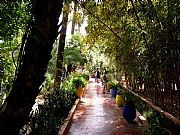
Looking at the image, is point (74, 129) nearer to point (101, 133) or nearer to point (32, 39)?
point (101, 133)

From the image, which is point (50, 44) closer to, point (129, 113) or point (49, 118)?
point (49, 118)

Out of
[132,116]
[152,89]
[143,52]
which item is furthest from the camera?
[132,116]

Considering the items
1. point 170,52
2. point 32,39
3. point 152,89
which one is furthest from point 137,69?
point 32,39

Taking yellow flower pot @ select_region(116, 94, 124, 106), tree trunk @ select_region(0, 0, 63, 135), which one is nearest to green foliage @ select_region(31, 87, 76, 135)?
tree trunk @ select_region(0, 0, 63, 135)

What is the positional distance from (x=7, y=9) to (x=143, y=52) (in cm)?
357

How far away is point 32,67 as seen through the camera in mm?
2762

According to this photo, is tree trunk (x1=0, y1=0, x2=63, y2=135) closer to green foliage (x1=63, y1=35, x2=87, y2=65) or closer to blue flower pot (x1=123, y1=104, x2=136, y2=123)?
blue flower pot (x1=123, y1=104, x2=136, y2=123)

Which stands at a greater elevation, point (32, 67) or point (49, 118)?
point (32, 67)

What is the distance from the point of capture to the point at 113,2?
5.90m

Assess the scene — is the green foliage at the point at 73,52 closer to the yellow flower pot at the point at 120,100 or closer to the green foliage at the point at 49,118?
the yellow flower pot at the point at 120,100

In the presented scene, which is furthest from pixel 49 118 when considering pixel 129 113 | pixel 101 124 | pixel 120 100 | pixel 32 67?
pixel 120 100

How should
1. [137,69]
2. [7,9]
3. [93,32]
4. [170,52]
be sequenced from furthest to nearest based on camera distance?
[93,32] < [137,69] < [170,52] < [7,9]

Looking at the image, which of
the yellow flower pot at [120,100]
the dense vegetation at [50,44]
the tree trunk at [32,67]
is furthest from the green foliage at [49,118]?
the yellow flower pot at [120,100]

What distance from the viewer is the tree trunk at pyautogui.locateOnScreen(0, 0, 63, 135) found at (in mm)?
2730
